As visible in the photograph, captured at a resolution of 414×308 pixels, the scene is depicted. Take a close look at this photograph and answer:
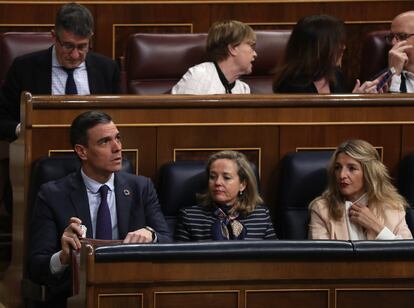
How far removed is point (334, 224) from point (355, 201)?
7 cm

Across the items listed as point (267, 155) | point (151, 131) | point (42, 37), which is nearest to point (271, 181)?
point (267, 155)

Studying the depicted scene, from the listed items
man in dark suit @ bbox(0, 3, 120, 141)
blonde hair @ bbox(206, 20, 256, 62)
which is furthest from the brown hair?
man in dark suit @ bbox(0, 3, 120, 141)

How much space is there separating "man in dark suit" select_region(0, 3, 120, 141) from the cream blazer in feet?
2.11

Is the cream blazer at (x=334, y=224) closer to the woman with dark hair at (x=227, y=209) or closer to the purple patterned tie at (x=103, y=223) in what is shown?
the woman with dark hair at (x=227, y=209)

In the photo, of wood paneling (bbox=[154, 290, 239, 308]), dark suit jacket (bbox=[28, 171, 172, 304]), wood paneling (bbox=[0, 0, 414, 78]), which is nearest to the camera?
wood paneling (bbox=[154, 290, 239, 308])

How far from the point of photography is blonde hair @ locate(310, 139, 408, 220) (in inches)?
102

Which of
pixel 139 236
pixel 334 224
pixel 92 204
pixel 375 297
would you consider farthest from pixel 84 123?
pixel 375 297

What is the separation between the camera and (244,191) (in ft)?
8.52

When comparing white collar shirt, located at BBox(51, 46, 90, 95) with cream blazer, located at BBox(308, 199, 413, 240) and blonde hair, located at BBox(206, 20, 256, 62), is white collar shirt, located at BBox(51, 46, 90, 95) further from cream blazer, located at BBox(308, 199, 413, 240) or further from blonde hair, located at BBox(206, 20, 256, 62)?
cream blazer, located at BBox(308, 199, 413, 240)

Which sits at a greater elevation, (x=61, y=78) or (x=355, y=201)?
(x=61, y=78)

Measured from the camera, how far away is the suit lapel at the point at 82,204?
2.47 meters

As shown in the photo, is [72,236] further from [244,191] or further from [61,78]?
[61,78]

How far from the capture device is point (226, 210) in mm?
2576

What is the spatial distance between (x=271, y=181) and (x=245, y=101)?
0.18 metres
